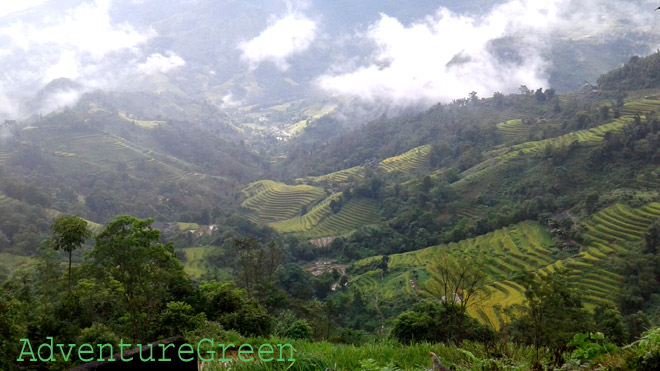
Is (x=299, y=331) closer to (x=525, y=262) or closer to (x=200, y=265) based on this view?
(x=525, y=262)

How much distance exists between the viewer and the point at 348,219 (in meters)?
48.9

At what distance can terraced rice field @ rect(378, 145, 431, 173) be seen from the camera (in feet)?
207

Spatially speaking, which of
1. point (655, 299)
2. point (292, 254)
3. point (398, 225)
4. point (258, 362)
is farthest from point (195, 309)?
point (398, 225)

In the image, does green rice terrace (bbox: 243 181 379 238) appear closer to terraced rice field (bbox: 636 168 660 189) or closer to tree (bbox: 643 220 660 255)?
terraced rice field (bbox: 636 168 660 189)

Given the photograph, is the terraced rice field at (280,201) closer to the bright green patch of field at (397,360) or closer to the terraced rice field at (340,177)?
the terraced rice field at (340,177)

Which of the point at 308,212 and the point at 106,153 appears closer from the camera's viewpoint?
the point at 308,212

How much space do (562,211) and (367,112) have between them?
116793 millimetres

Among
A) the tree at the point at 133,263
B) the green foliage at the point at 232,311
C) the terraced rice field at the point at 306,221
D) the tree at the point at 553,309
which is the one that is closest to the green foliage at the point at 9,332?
the tree at the point at 133,263

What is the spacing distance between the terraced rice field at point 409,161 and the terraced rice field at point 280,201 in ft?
43.2

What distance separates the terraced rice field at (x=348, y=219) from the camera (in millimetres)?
47094

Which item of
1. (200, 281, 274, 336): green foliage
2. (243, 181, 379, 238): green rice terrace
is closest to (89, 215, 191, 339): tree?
(200, 281, 274, 336): green foliage

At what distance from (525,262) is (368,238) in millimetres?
16615

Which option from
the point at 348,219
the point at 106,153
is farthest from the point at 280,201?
the point at 106,153

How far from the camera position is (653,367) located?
2602 mm
